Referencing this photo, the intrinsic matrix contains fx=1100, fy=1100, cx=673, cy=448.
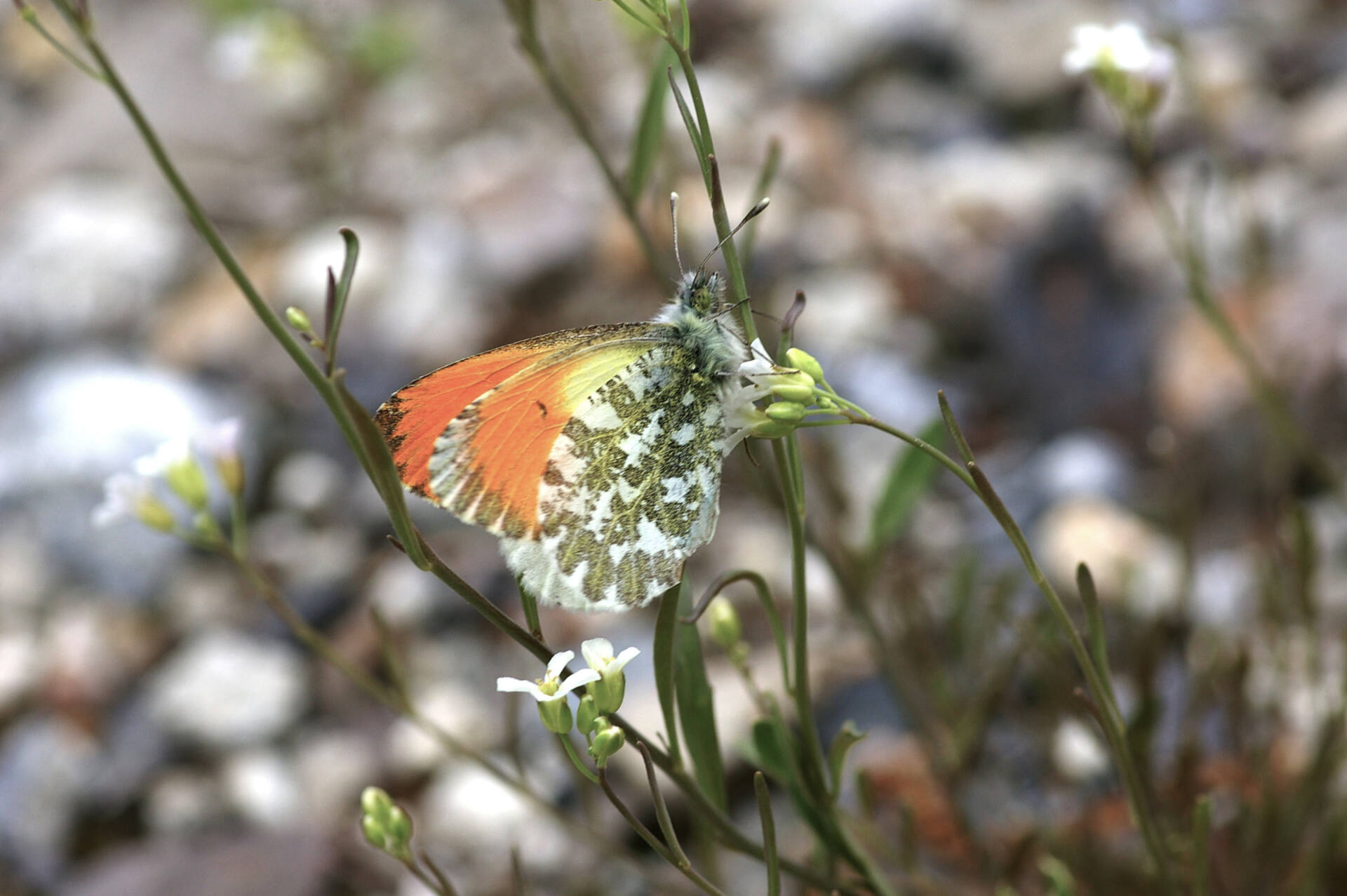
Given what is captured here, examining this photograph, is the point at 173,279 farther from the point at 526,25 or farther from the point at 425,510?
the point at 526,25

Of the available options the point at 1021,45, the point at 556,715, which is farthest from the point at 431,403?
the point at 1021,45

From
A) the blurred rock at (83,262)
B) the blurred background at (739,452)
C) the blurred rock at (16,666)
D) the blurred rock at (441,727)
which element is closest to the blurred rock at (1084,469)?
the blurred background at (739,452)

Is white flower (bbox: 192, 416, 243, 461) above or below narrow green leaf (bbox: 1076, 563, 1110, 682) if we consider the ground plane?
below

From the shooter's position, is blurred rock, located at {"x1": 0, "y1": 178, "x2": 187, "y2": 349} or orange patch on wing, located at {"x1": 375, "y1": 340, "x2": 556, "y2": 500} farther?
blurred rock, located at {"x1": 0, "y1": 178, "x2": 187, "y2": 349}

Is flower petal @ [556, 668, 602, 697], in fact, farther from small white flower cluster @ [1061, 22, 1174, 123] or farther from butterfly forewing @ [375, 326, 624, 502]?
small white flower cluster @ [1061, 22, 1174, 123]

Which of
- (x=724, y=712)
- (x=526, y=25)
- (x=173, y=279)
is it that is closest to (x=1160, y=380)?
(x=724, y=712)

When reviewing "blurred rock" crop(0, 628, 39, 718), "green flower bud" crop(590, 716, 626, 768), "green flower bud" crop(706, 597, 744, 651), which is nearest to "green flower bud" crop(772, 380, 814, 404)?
"green flower bud" crop(590, 716, 626, 768)

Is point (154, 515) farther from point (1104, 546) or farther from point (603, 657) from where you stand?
point (1104, 546)
